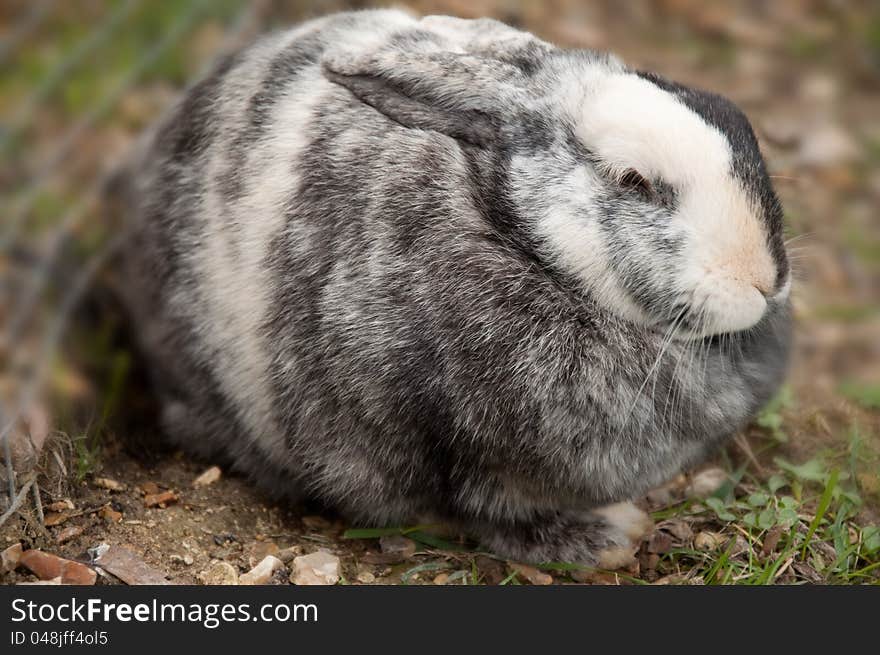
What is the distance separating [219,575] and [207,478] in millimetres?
533

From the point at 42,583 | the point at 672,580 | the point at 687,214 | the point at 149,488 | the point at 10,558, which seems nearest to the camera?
the point at 687,214

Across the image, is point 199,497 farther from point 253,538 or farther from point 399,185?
point 399,185

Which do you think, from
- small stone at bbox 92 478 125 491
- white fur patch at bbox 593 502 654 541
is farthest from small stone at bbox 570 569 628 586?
small stone at bbox 92 478 125 491

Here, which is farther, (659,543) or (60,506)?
(659,543)

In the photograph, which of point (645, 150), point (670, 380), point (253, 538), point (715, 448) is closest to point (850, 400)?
point (715, 448)

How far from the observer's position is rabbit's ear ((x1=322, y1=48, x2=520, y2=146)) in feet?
9.74

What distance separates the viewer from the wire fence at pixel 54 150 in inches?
148

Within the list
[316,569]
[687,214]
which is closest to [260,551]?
[316,569]

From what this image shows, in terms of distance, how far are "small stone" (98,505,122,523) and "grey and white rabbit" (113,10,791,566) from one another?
0.46m

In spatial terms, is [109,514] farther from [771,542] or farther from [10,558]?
[771,542]

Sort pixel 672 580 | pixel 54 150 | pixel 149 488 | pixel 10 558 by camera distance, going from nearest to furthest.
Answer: pixel 10 558 → pixel 672 580 → pixel 149 488 → pixel 54 150

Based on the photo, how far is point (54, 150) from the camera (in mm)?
4340

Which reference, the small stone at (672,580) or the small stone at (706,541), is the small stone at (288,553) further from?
the small stone at (706,541)

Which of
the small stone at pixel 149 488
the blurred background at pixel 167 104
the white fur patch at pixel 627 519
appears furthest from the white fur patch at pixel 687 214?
the small stone at pixel 149 488
